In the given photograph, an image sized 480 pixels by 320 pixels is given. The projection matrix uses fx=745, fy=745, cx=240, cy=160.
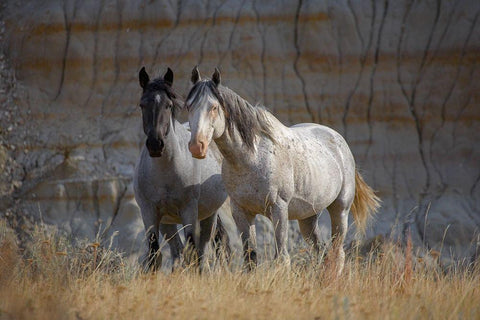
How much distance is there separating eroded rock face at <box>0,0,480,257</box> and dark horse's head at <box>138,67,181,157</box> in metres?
6.53

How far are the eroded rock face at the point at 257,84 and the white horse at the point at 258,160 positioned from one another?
6.42m

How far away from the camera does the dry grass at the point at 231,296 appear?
479 centimetres

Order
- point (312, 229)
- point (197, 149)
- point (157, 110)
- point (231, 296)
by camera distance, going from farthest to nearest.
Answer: point (312, 229) < point (157, 110) < point (197, 149) < point (231, 296)

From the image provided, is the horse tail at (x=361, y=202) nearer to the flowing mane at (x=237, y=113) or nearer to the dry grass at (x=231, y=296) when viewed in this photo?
the flowing mane at (x=237, y=113)

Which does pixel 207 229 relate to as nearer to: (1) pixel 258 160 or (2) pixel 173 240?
(2) pixel 173 240

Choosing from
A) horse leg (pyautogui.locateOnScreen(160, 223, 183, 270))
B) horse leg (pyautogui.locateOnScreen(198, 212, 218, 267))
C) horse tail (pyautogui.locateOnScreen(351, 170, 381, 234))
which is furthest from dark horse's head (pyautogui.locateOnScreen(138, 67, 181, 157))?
horse tail (pyautogui.locateOnScreen(351, 170, 381, 234))

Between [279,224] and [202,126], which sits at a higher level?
[202,126]

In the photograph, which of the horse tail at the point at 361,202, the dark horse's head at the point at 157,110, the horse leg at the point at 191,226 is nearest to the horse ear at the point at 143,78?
the dark horse's head at the point at 157,110

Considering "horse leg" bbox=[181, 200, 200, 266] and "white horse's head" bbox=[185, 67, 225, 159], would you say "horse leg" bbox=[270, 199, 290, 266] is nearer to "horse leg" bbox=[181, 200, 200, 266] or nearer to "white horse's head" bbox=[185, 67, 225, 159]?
"white horse's head" bbox=[185, 67, 225, 159]

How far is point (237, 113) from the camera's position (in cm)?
671

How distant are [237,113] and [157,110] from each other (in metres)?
0.83

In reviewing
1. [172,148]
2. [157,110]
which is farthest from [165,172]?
[157,110]

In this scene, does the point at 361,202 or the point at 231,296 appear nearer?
the point at 231,296

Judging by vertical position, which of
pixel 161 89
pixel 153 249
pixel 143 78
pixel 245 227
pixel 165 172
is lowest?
pixel 153 249
